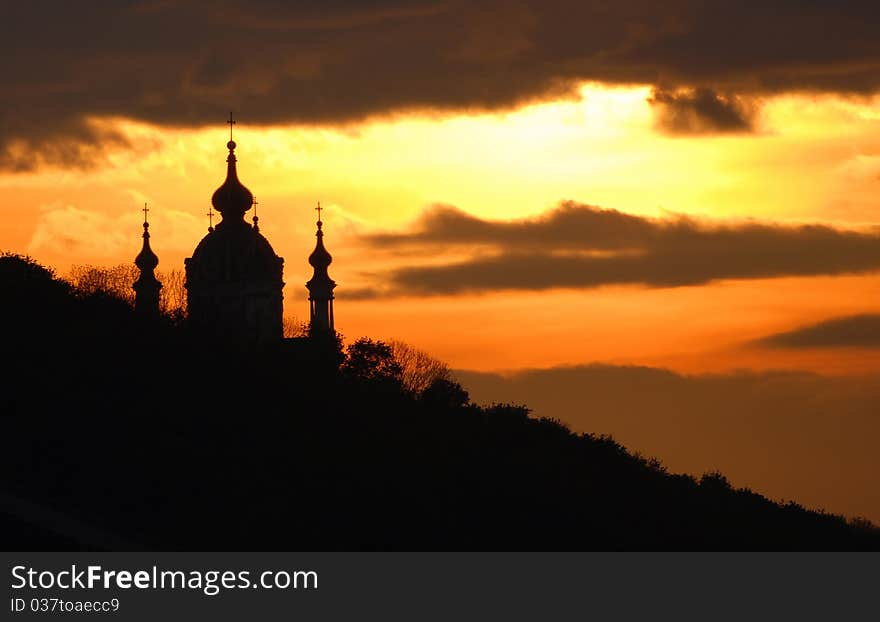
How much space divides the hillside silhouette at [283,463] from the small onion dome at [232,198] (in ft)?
94.1

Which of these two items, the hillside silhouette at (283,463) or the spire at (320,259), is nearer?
the hillside silhouette at (283,463)

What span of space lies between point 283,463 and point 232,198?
5675 centimetres

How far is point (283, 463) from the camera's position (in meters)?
75.5

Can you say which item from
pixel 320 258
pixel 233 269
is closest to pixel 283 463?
pixel 233 269

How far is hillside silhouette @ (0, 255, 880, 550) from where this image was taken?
6656cm

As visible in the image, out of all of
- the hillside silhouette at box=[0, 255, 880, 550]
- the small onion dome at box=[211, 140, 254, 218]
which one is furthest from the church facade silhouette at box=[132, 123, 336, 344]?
the hillside silhouette at box=[0, 255, 880, 550]

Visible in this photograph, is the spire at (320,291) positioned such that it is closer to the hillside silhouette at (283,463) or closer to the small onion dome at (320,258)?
the small onion dome at (320,258)

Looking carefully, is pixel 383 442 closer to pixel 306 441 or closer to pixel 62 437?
pixel 306 441

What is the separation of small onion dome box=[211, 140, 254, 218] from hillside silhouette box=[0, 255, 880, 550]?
28672mm

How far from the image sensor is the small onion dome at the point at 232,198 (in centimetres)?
13025

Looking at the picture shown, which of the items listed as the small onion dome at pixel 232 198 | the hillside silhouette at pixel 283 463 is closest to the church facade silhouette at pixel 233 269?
the small onion dome at pixel 232 198

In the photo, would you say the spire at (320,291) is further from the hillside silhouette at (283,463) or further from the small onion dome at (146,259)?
the hillside silhouette at (283,463)

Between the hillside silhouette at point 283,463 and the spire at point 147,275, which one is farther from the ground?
the spire at point 147,275
